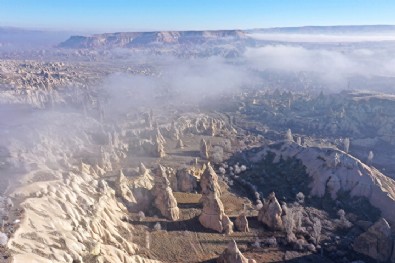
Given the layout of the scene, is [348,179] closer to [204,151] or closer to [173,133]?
[204,151]

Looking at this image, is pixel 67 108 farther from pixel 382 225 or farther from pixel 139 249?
pixel 382 225

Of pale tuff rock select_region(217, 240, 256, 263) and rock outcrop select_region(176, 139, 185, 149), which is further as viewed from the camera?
rock outcrop select_region(176, 139, 185, 149)

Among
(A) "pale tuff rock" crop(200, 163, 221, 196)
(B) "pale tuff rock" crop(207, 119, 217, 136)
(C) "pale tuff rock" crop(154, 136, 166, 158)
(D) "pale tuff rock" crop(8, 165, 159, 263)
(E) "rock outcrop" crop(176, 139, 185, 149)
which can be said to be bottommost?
(B) "pale tuff rock" crop(207, 119, 217, 136)

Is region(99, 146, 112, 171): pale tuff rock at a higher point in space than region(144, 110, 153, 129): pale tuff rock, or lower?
higher

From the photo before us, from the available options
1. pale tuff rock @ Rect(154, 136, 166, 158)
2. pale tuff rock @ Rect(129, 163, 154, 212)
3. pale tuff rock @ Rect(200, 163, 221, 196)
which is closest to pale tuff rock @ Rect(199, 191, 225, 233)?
pale tuff rock @ Rect(129, 163, 154, 212)

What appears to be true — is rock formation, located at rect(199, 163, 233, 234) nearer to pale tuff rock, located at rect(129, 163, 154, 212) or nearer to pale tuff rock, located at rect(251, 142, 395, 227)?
pale tuff rock, located at rect(129, 163, 154, 212)

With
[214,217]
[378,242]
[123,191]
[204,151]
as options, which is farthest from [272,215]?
[204,151]
